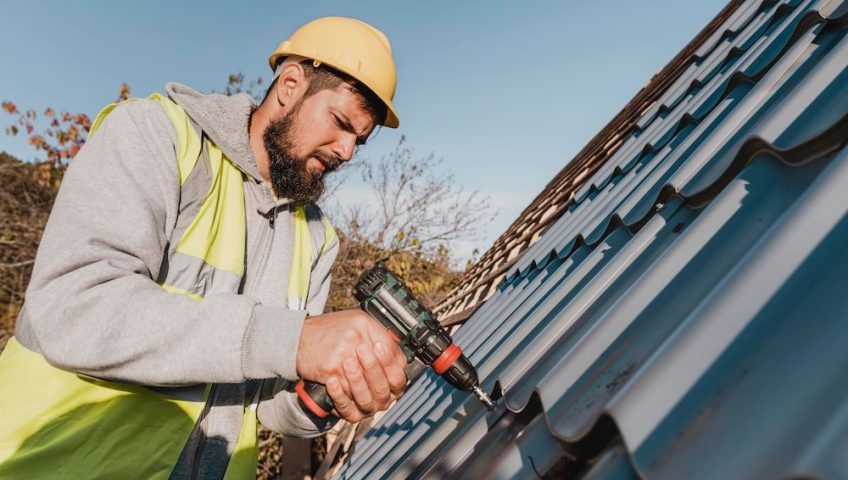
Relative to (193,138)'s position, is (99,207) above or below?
below

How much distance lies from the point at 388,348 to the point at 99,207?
102 centimetres

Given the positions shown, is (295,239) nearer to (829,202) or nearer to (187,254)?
(187,254)

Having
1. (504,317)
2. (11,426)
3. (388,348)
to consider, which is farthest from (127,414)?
(504,317)

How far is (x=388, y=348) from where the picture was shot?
169cm

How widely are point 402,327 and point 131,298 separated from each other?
Result: 90cm

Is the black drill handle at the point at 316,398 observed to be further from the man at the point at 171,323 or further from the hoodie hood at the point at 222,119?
the hoodie hood at the point at 222,119

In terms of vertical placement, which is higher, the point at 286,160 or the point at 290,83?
the point at 290,83

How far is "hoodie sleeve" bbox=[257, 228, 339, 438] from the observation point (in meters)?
2.45

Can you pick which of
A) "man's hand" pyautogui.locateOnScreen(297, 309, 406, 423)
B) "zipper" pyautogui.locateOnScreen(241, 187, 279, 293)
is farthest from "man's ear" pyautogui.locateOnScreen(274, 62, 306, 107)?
"man's hand" pyautogui.locateOnScreen(297, 309, 406, 423)

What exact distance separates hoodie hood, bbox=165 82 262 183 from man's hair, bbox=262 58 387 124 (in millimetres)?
464

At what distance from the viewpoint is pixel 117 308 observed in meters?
1.52

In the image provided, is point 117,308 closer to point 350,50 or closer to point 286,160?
point 286,160

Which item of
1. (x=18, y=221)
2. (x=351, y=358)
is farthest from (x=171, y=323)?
(x=18, y=221)

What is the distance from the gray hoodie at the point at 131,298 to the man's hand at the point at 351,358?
2.1 inches
